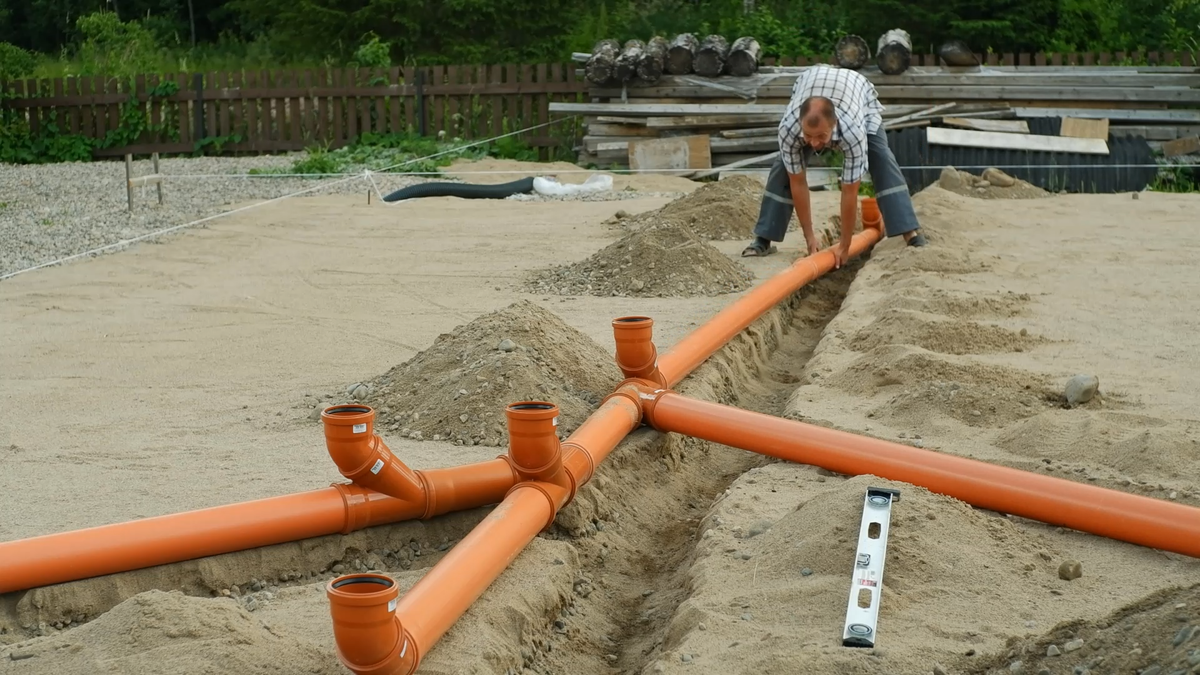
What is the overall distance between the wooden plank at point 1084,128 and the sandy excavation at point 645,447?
5.22 metres

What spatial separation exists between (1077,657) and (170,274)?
23.1 feet

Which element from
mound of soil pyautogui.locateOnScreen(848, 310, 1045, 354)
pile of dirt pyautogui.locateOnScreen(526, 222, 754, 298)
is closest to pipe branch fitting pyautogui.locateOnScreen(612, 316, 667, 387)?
mound of soil pyautogui.locateOnScreen(848, 310, 1045, 354)

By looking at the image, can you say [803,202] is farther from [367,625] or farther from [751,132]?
[751,132]

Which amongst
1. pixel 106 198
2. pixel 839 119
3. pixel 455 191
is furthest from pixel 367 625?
pixel 106 198

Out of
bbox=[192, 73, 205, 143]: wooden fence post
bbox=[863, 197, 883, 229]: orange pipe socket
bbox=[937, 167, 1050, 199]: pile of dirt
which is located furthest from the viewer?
bbox=[192, 73, 205, 143]: wooden fence post

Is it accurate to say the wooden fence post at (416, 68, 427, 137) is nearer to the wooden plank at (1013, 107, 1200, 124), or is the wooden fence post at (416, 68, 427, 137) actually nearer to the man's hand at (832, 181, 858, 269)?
the wooden plank at (1013, 107, 1200, 124)

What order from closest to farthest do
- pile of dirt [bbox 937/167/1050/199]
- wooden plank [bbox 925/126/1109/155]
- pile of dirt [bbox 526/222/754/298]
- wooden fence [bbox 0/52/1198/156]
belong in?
1. pile of dirt [bbox 526/222/754/298]
2. pile of dirt [bbox 937/167/1050/199]
3. wooden plank [bbox 925/126/1109/155]
4. wooden fence [bbox 0/52/1198/156]

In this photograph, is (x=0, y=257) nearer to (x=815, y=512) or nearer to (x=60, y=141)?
A: (x=815, y=512)

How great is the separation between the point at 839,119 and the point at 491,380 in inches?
147

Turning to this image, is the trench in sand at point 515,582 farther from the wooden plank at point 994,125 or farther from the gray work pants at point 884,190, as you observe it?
the wooden plank at point 994,125

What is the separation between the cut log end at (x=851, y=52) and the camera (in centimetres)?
1462

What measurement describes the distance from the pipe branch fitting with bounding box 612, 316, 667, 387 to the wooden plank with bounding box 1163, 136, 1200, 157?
10.8 metres

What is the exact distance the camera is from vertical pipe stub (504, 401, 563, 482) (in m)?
3.48

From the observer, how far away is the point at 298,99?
17.3 metres
